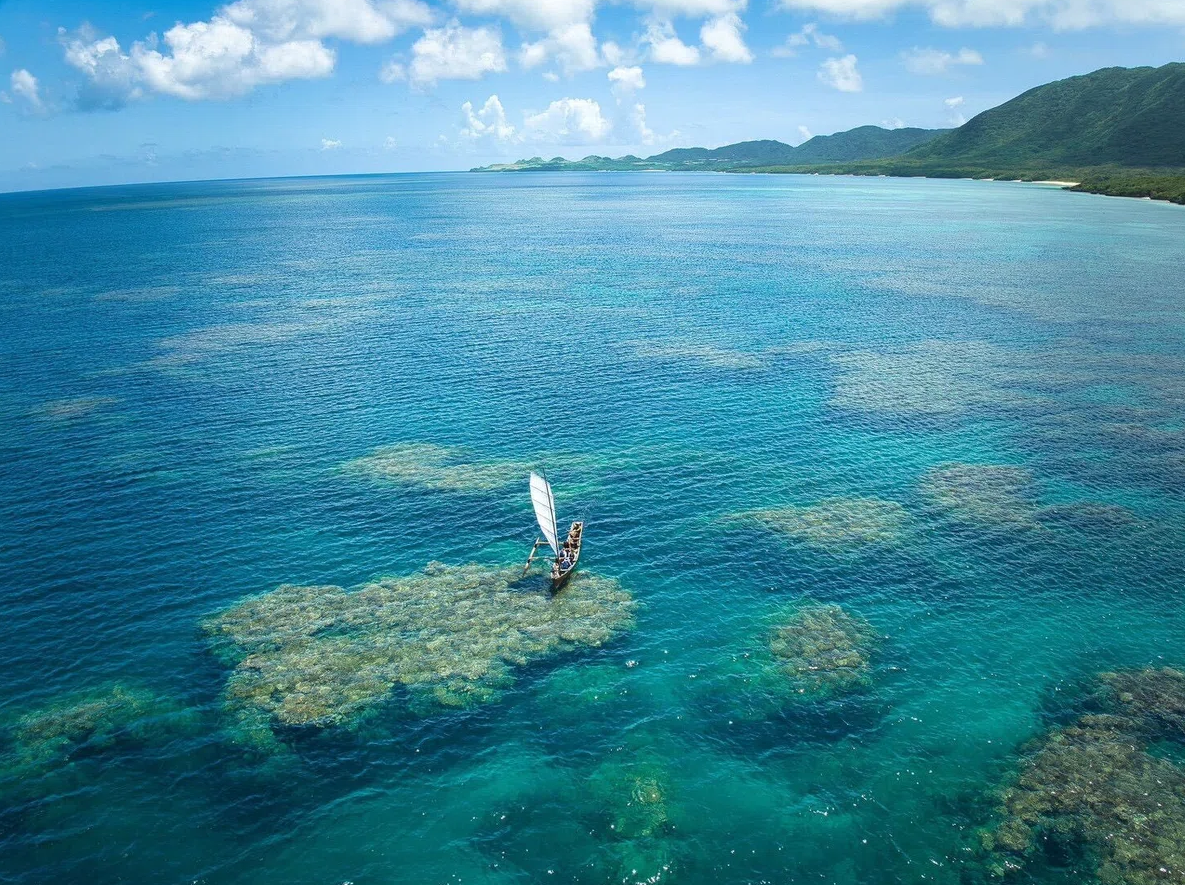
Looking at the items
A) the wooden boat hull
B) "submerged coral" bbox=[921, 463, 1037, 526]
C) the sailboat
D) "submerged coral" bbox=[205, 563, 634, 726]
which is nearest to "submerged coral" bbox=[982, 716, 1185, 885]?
"submerged coral" bbox=[205, 563, 634, 726]

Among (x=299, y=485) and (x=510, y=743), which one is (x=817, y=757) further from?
(x=299, y=485)

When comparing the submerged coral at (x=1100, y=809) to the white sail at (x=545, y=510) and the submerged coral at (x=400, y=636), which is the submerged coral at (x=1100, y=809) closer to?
the submerged coral at (x=400, y=636)

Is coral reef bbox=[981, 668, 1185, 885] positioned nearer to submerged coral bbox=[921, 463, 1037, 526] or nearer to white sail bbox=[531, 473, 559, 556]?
submerged coral bbox=[921, 463, 1037, 526]

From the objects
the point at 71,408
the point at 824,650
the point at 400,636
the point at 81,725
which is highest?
the point at 71,408

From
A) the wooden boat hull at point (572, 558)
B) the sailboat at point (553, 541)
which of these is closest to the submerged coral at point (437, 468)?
the sailboat at point (553, 541)

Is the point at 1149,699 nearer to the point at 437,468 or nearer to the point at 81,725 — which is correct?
the point at 437,468

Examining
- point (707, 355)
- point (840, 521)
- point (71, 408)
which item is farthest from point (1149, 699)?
point (71, 408)
